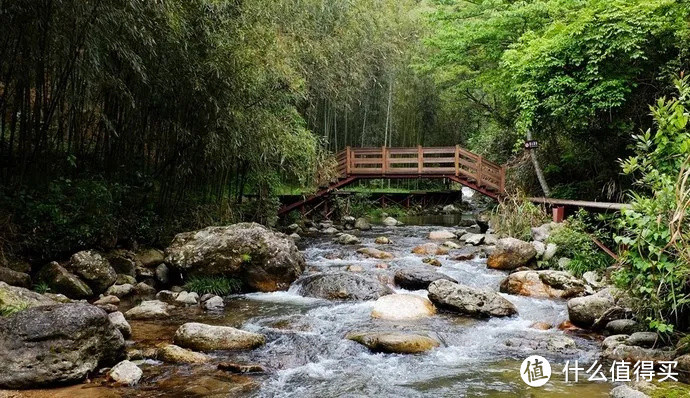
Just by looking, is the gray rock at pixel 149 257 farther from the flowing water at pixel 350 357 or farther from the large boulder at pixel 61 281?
the flowing water at pixel 350 357

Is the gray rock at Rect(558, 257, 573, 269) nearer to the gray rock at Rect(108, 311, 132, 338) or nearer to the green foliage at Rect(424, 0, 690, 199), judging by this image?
the green foliage at Rect(424, 0, 690, 199)

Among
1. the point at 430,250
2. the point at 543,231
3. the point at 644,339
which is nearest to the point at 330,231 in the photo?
the point at 430,250

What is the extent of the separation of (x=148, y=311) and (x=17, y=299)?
1.48m

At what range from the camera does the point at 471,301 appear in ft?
19.2

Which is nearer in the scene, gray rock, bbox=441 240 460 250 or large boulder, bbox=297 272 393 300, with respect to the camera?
large boulder, bbox=297 272 393 300

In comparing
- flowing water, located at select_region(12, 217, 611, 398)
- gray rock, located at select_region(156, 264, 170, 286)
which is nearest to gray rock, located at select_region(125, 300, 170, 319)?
flowing water, located at select_region(12, 217, 611, 398)

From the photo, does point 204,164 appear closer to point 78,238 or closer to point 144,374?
point 78,238

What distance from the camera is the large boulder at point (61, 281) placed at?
19.1 ft

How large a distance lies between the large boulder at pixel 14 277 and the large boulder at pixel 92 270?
666 millimetres

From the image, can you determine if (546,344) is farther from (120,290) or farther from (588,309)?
(120,290)

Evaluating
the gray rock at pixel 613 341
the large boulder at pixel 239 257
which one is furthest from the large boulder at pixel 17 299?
the gray rock at pixel 613 341

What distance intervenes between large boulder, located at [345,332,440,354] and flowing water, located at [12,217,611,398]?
0.26ft

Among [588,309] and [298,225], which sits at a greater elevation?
[298,225]

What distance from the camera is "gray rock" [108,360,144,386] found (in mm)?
3648
